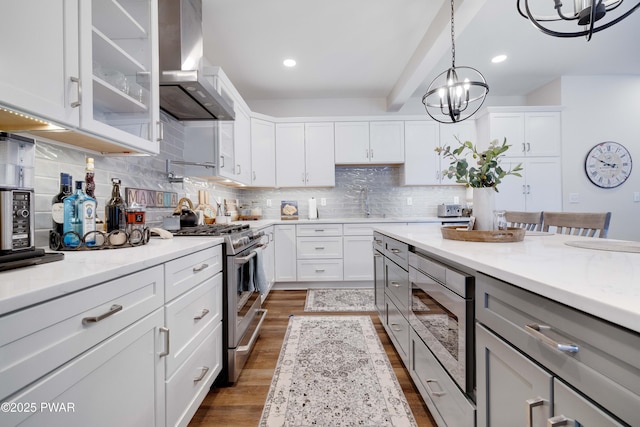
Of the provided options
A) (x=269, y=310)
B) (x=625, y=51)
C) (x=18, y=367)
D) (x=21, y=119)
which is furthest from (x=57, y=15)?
(x=625, y=51)

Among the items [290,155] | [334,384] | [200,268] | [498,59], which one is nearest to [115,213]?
[200,268]

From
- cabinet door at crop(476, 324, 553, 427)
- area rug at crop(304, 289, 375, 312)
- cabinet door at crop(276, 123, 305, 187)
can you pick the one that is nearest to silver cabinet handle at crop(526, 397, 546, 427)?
cabinet door at crop(476, 324, 553, 427)

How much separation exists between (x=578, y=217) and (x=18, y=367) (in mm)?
2518

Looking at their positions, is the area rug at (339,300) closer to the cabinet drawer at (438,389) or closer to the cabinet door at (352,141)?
the cabinet drawer at (438,389)

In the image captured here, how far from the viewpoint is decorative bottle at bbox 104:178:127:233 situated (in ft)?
4.56

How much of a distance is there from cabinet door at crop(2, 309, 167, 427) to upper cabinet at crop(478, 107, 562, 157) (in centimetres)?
427

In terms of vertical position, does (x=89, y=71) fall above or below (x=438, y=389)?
above

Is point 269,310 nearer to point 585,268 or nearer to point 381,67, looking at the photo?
point 585,268

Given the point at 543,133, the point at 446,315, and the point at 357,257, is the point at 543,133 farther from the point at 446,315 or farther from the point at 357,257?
the point at 446,315

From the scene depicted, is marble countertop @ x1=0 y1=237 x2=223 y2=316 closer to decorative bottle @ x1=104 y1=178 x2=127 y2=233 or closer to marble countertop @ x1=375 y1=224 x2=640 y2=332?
decorative bottle @ x1=104 y1=178 x2=127 y2=233

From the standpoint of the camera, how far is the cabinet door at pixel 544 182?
370cm

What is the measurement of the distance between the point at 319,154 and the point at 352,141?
52cm

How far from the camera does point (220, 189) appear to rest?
3.35m

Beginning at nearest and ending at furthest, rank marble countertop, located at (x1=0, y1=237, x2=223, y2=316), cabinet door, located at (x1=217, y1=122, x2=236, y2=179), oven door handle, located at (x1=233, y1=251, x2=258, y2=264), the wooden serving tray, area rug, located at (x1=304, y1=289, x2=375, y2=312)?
marble countertop, located at (x1=0, y1=237, x2=223, y2=316) → the wooden serving tray → oven door handle, located at (x1=233, y1=251, x2=258, y2=264) → cabinet door, located at (x1=217, y1=122, x2=236, y2=179) → area rug, located at (x1=304, y1=289, x2=375, y2=312)
